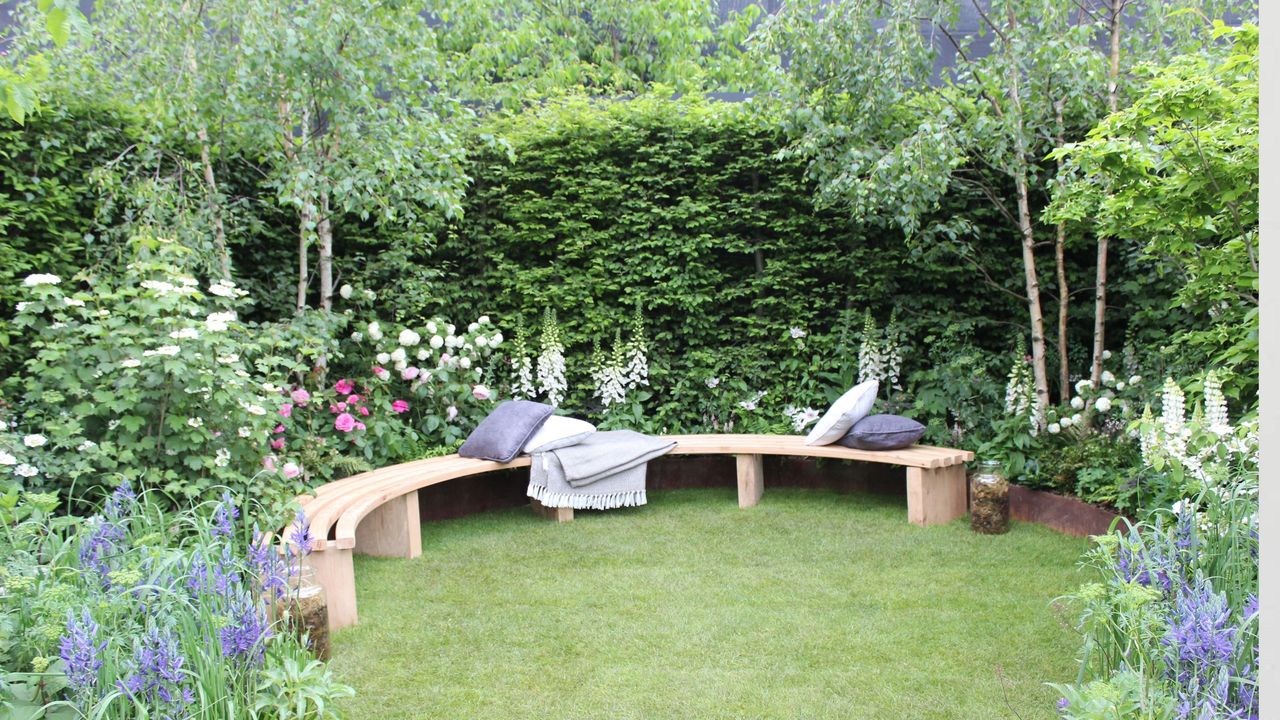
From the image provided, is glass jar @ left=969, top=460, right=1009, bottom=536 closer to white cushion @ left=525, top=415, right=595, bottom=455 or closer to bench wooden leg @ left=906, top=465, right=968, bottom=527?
bench wooden leg @ left=906, top=465, right=968, bottom=527

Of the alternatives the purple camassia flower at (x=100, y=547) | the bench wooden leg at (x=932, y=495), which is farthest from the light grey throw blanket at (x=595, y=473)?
the purple camassia flower at (x=100, y=547)

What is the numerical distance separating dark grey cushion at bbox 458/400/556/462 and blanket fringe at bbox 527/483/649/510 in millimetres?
242

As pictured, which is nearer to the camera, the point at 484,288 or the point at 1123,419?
the point at 1123,419

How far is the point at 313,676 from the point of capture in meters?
2.51

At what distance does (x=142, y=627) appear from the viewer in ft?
7.90

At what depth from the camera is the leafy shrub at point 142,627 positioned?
83.7 inches

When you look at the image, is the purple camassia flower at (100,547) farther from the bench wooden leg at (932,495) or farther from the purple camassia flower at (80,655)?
the bench wooden leg at (932,495)

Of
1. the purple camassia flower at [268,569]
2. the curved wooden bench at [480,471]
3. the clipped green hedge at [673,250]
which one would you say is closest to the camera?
the purple camassia flower at [268,569]

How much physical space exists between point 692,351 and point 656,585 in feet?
7.87

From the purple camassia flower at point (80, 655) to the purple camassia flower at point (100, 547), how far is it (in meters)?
0.50

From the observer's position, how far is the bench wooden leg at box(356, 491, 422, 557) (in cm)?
446

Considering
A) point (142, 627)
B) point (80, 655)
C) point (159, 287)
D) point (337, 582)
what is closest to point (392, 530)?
point (337, 582)

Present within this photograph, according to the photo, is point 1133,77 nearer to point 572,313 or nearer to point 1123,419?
point 1123,419

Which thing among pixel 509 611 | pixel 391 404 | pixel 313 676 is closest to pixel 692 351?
pixel 391 404
